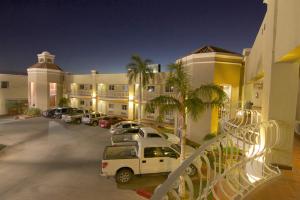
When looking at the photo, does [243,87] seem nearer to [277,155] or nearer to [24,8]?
[277,155]

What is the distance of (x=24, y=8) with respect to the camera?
133 feet

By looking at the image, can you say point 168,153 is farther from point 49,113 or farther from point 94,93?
point 49,113

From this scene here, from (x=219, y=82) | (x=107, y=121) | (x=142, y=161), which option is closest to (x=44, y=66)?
(x=107, y=121)

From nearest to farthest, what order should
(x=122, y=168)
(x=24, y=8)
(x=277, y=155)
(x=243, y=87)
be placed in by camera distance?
Result: (x=277, y=155)
(x=122, y=168)
(x=243, y=87)
(x=24, y=8)

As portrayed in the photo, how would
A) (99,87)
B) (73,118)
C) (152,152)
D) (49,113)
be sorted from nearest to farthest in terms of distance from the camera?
(152,152) < (73,118) < (49,113) < (99,87)

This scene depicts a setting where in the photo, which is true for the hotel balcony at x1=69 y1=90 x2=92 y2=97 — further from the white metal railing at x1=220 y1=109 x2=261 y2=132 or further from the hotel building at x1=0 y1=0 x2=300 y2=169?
the white metal railing at x1=220 y1=109 x2=261 y2=132

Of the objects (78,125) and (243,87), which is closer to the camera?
(243,87)

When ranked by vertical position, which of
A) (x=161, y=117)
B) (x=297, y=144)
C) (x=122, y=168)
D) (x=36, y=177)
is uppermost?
(x=161, y=117)

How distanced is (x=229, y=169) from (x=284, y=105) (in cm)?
327

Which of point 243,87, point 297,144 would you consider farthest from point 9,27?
point 297,144

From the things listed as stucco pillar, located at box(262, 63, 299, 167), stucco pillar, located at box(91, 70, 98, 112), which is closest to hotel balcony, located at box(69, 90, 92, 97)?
stucco pillar, located at box(91, 70, 98, 112)

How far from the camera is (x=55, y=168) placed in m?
12.4

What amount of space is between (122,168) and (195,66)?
427 inches

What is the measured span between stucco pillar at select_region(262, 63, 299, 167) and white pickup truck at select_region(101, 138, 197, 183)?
5.37m
